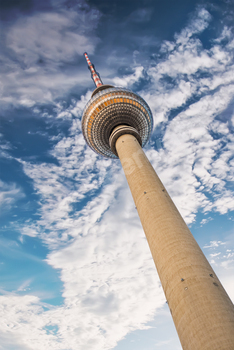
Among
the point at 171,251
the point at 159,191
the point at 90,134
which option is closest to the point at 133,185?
the point at 159,191

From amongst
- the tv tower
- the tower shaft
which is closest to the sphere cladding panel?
the tv tower

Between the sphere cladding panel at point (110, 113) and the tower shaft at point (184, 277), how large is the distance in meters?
16.6

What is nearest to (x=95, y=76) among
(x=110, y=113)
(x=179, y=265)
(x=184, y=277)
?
(x=110, y=113)

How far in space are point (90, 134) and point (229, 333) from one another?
36.2 m

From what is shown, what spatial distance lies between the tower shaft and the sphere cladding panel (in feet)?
54.5

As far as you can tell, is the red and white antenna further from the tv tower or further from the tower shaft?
the tower shaft

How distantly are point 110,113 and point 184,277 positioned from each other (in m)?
30.5

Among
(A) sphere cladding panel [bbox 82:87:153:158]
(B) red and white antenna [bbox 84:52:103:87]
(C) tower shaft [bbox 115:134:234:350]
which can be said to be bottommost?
(C) tower shaft [bbox 115:134:234:350]

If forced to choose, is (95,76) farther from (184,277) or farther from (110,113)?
(184,277)

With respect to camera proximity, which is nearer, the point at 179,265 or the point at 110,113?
the point at 179,265

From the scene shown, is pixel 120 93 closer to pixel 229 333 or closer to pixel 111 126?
pixel 111 126

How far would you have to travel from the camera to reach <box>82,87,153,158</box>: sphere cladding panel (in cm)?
3878

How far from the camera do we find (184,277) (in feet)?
55.7

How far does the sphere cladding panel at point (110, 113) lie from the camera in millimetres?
38781
